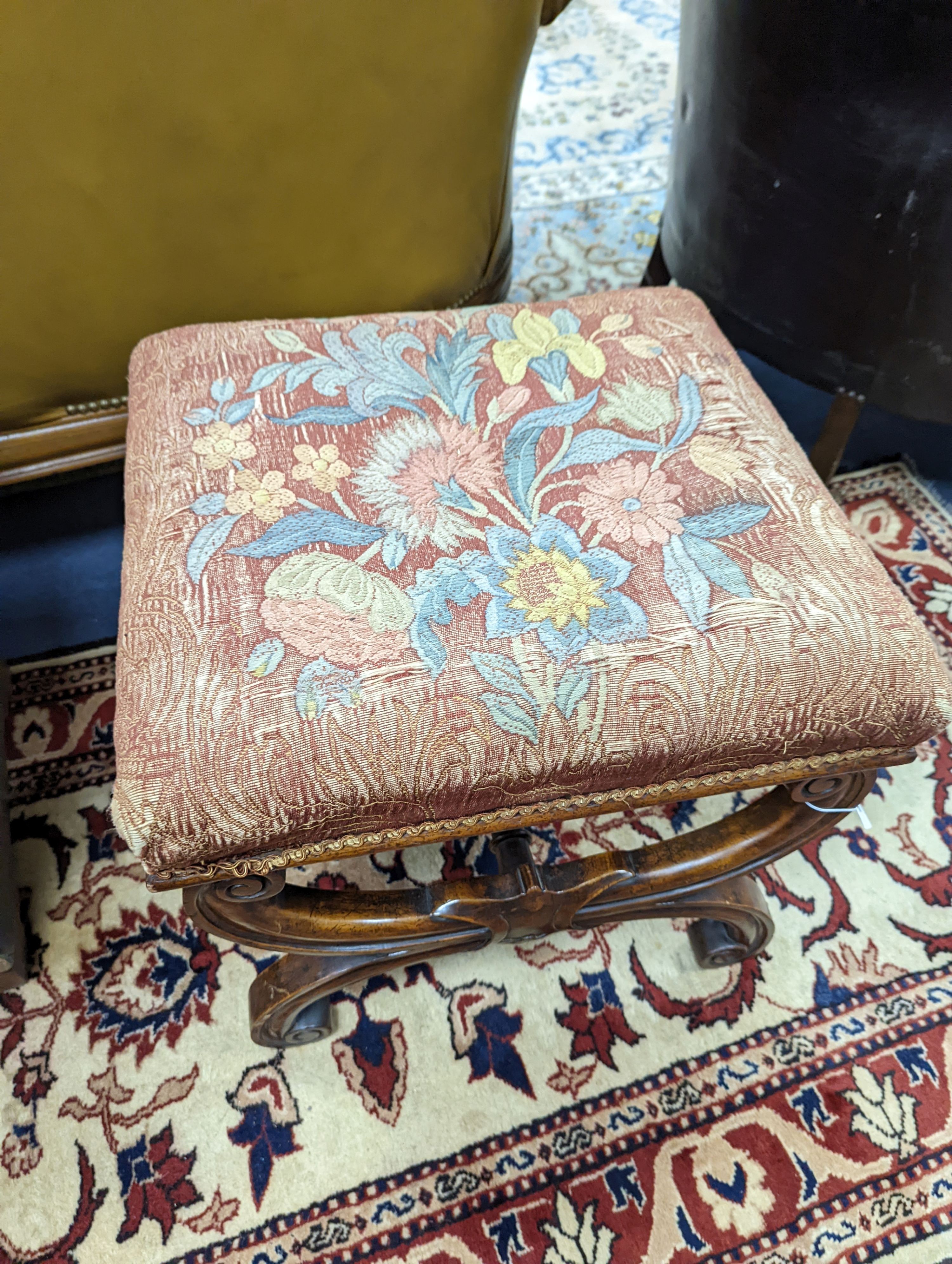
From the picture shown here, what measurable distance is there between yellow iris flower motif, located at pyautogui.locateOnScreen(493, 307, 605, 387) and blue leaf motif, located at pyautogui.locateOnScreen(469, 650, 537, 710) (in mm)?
220

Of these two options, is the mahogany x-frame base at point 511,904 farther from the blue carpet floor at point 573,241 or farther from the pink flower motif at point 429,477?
the blue carpet floor at point 573,241

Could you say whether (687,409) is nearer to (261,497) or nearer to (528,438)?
(528,438)

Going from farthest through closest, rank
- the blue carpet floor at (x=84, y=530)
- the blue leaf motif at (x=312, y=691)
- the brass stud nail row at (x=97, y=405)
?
1. the blue carpet floor at (x=84, y=530)
2. the brass stud nail row at (x=97, y=405)
3. the blue leaf motif at (x=312, y=691)

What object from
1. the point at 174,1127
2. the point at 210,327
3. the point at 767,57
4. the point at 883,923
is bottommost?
the point at 174,1127

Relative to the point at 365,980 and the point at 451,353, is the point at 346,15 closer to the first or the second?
the point at 451,353

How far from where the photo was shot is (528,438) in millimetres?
516

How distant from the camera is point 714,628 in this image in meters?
0.43

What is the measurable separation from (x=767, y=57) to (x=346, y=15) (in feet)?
1.06

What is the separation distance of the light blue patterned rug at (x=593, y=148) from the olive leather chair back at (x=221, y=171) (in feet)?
1.84

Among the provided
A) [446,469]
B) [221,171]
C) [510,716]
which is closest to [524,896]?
[510,716]

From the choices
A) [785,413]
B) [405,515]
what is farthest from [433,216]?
[785,413]

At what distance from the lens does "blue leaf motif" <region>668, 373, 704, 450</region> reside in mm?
521

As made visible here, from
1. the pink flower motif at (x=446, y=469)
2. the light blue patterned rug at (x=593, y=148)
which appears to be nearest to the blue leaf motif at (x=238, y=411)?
the pink flower motif at (x=446, y=469)

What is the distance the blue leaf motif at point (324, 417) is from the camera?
52 cm
